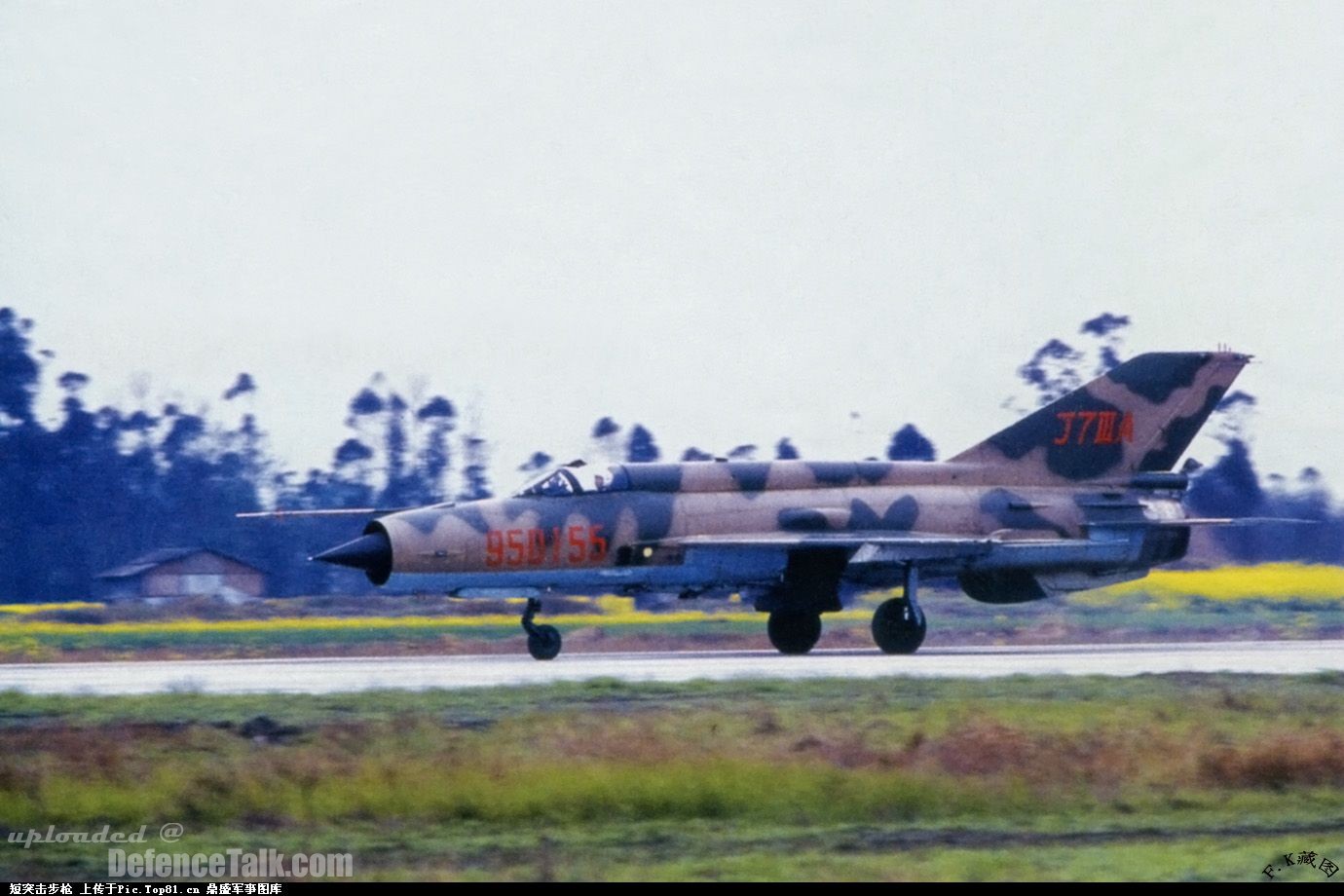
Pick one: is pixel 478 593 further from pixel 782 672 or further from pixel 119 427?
pixel 119 427

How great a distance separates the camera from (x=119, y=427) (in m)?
80.6

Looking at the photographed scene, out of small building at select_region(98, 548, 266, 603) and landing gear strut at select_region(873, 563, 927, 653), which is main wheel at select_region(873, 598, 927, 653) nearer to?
landing gear strut at select_region(873, 563, 927, 653)

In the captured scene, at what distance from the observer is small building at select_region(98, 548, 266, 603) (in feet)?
217

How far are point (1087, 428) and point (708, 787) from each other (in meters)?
15.8

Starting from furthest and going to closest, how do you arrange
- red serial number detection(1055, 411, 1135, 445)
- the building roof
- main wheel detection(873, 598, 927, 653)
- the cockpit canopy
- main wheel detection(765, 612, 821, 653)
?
the building roof < red serial number detection(1055, 411, 1135, 445) < main wheel detection(765, 612, 821, 653) < main wheel detection(873, 598, 927, 653) < the cockpit canopy

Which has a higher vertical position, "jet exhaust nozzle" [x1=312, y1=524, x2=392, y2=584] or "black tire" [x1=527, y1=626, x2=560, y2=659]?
"jet exhaust nozzle" [x1=312, y1=524, x2=392, y2=584]

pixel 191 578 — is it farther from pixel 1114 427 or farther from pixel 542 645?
pixel 1114 427

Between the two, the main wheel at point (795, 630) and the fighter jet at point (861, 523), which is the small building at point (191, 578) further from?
the fighter jet at point (861, 523)

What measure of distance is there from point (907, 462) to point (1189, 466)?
4573 millimetres

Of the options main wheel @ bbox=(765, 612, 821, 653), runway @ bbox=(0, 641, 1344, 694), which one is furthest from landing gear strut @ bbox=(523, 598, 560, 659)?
main wheel @ bbox=(765, 612, 821, 653)

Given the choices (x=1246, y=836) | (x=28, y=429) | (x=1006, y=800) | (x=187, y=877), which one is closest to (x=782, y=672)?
(x=1006, y=800)

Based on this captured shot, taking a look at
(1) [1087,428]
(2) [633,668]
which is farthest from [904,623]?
(1) [1087,428]

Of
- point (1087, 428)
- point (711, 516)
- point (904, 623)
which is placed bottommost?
point (904, 623)

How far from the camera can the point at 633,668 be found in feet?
78.4
